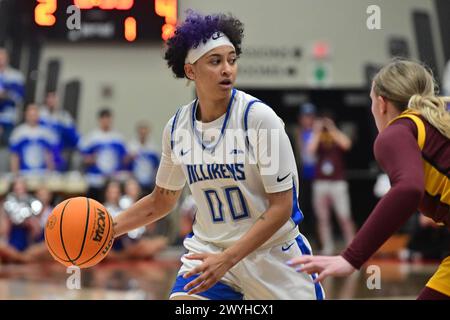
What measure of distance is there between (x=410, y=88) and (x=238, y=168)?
78 centimetres

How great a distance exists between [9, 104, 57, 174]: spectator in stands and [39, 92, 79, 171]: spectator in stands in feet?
0.66

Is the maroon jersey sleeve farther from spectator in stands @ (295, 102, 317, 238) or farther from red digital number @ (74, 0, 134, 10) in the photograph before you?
spectator in stands @ (295, 102, 317, 238)

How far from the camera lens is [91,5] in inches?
383

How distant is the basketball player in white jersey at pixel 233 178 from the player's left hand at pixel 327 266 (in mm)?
527

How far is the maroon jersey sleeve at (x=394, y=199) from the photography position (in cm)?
229

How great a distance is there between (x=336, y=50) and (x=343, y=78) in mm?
505

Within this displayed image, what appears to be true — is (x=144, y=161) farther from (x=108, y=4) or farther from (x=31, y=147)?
(x=108, y=4)

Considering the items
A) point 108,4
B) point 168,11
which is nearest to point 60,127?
point 108,4

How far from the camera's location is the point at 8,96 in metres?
10.5

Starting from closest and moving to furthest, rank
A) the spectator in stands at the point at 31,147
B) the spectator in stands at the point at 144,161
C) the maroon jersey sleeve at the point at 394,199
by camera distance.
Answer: the maroon jersey sleeve at the point at 394,199 → the spectator in stands at the point at 31,147 → the spectator in stands at the point at 144,161

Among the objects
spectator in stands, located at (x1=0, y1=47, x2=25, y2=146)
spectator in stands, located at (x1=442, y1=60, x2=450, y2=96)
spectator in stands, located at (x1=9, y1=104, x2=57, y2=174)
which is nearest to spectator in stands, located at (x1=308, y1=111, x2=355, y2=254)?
spectator in stands, located at (x1=442, y1=60, x2=450, y2=96)

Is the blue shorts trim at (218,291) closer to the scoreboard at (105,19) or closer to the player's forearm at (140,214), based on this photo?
the player's forearm at (140,214)

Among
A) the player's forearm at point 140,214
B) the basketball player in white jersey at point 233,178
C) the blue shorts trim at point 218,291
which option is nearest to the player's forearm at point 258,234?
the basketball player in white jersey at point 233,178
